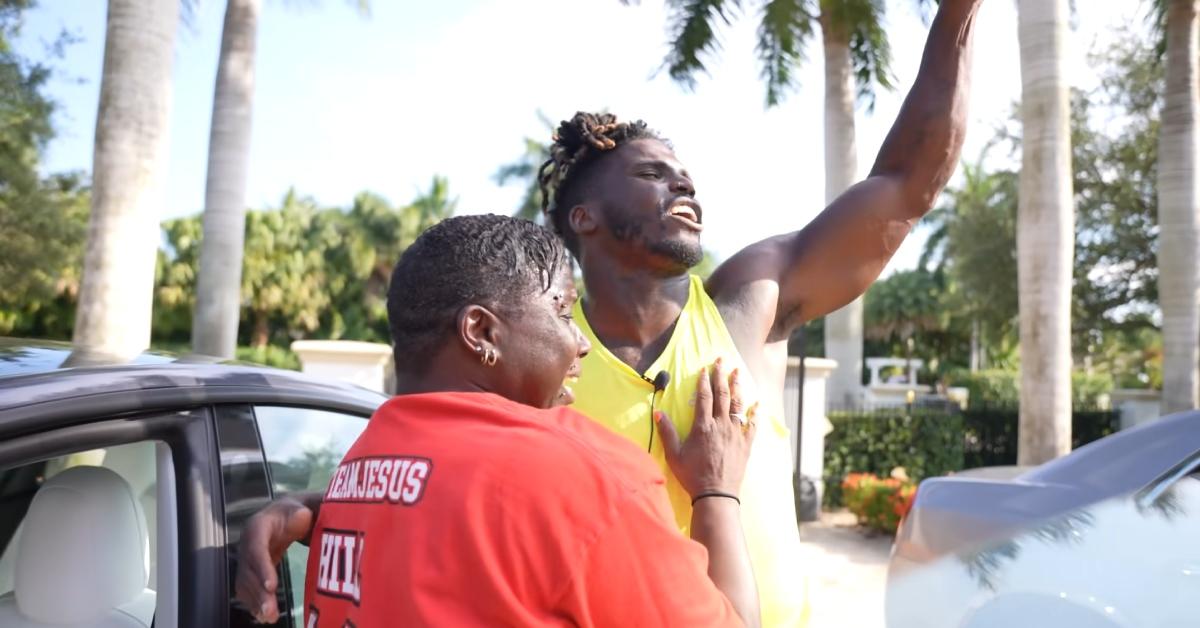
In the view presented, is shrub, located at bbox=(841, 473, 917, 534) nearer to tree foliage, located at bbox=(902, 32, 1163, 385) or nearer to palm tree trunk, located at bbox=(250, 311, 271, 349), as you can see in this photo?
tree foliage, located at bbox=(902, 32, 1163, 385)

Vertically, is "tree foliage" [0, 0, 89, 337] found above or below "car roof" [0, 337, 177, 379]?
above

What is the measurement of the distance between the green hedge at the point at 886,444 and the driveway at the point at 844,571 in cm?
100

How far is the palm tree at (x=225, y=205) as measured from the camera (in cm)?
746

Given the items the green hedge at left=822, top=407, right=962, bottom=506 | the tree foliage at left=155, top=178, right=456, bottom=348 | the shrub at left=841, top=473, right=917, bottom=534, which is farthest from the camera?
the tree foliage at left=155, top=178, right=456, bottom=348

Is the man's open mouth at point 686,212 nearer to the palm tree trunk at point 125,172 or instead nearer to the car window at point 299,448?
the car window at point 299,448

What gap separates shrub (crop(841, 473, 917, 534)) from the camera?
9531mm

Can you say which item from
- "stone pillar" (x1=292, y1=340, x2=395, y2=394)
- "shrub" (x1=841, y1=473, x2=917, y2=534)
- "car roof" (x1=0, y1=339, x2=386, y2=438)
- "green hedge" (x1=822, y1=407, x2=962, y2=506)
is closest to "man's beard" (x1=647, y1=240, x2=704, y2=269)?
"car roof" (x1=0, y1=339, x2=386, y2=438)

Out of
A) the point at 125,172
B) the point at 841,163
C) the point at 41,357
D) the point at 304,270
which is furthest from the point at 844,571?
the point at 304,270

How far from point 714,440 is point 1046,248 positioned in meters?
7.92

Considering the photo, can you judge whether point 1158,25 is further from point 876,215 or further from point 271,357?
point 271,357

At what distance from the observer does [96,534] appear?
1.80 meters

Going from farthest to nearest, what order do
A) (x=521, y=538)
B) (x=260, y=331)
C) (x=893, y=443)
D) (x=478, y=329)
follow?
(x=260, y=331) < (x=893, y=443) < (x=478, y=329) < (x=521, y=538)

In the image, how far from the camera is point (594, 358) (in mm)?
1874

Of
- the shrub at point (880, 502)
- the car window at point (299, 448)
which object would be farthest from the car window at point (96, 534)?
the shrub at point (880, 502)
